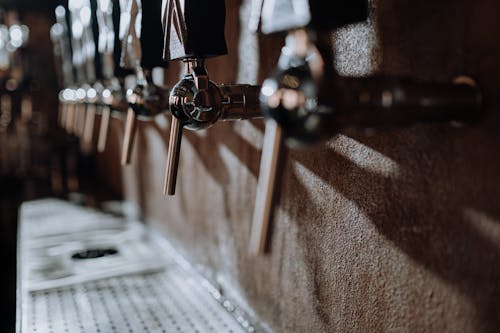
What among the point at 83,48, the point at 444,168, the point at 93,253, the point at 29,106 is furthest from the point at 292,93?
the point at 29,106

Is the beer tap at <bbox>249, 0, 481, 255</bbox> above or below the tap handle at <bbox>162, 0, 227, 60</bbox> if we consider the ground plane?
below

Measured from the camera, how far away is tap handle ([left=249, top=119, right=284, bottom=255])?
0.71 meters

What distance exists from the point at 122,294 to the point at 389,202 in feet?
4.01

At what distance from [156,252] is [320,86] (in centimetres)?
202

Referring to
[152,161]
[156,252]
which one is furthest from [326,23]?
[152,161]

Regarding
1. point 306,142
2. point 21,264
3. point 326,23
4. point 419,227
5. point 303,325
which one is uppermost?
point 326,23

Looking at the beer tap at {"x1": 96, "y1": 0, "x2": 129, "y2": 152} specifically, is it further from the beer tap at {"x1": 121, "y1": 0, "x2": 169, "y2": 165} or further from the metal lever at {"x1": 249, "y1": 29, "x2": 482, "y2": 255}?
the metal lever at {"x1": 249, "y1": 29, "x2": 482, "y2": 255}

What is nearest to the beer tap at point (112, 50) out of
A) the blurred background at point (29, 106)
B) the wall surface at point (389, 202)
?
the wall surface at point (389, 202)

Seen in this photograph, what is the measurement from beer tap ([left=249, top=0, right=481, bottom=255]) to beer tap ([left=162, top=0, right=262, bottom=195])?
0.36 m

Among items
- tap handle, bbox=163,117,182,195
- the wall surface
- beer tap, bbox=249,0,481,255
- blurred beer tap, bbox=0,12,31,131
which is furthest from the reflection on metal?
blurred beer tap, bbox=0,12,31,131

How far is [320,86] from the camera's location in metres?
0.61

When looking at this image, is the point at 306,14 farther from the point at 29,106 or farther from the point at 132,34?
the point at 29,106

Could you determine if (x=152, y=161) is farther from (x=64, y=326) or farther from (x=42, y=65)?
(x=42, y=65)

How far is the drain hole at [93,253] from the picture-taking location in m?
2.39
